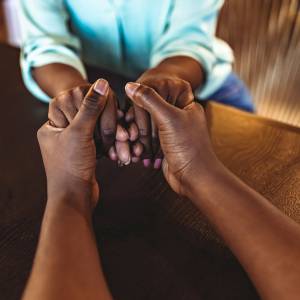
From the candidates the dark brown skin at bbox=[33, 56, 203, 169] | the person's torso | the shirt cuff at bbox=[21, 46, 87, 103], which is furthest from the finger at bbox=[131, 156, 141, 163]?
the person's torso

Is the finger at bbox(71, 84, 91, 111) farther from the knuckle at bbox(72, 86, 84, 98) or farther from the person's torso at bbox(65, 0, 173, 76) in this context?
the person's torso at bbox(65, 0, 173, 76)

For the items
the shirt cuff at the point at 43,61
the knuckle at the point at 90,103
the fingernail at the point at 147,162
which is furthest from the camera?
the shirt cuff at the point at 43,61

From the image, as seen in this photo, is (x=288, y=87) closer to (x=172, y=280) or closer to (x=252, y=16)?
(x=252, y=16)

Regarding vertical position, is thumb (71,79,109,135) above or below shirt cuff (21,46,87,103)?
above

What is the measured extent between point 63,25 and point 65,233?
0.48 m

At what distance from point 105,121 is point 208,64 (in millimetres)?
284

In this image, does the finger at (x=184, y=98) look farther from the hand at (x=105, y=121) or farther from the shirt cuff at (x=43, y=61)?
the shirt cuff at (x=43, y=61)

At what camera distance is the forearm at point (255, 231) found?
0.39 meters

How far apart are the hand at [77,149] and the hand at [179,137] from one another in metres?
0.05

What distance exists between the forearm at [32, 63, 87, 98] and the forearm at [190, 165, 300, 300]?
0.98 feet

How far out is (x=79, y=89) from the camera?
521 mm

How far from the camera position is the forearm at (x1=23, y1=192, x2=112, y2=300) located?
0.36 metres

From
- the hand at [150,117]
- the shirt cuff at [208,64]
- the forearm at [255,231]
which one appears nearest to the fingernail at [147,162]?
the hand at [150,117]

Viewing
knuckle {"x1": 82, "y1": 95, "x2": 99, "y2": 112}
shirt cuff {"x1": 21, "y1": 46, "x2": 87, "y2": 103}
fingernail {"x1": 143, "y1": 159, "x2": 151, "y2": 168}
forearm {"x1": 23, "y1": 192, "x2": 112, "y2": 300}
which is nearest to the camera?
forearm {"x1": 23, "y1": 192, "x2": 112, "y2": 300}
